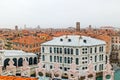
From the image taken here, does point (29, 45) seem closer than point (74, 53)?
No

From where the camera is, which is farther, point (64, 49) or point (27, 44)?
point (27, 44)

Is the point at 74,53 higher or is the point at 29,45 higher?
the point at 74,53

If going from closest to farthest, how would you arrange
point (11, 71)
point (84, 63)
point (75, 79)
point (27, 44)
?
point (75, 79)
point (11, 71)
point (84, 63)
point (27, 44)

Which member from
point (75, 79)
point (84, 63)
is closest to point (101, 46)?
point (84, 63)

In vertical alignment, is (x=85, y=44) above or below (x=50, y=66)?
above

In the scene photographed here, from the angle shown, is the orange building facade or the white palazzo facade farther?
the orange building facade

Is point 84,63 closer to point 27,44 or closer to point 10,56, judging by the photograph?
Result: point 10,56

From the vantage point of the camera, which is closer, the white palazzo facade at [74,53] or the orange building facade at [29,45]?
the white palazzo facade at [74,53]

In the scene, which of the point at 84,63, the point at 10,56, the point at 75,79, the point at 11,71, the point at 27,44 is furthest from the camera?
the point at 27,44
